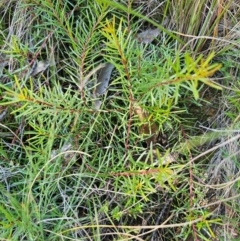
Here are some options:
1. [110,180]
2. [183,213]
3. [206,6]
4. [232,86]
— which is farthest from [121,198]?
[206,6]

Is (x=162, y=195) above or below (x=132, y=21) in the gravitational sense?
below

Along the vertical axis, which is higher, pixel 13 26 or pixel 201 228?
pixel 13 26

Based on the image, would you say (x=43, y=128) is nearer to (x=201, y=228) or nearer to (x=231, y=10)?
(x=201, y=228)

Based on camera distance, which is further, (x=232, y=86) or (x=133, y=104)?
(x=232, y=86)

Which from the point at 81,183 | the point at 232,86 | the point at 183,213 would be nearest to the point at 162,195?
the point at 183,213

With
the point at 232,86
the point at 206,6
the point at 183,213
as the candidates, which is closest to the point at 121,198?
the point at 183,213

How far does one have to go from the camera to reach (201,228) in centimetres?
100

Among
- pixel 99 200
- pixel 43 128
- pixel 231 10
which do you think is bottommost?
pixel 99 200

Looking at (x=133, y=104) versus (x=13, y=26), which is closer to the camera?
(x=133, y=104)

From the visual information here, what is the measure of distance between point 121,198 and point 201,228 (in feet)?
0.65

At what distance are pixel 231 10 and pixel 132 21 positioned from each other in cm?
24

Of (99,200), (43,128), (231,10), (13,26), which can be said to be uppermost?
(231,10)

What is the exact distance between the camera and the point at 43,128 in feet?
3.12

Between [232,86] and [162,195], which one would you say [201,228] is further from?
[232,86]
